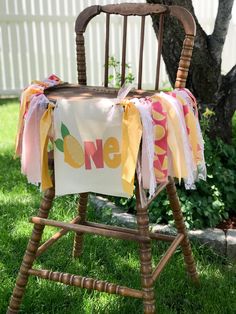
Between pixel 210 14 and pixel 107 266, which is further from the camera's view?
pixel 210 14

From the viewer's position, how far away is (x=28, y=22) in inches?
272

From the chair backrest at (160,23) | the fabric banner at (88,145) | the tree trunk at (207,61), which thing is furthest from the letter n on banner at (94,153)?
the tree trunk at (207,61)

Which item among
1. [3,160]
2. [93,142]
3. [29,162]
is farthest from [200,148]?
[3,160]

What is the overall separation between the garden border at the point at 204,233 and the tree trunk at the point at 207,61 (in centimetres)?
85

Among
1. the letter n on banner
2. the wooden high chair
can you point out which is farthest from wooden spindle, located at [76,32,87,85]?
the letter n on banner

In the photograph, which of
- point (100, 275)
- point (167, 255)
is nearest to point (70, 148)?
point (167, 255)

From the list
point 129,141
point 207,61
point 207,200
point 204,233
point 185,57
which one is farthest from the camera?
point 207,61

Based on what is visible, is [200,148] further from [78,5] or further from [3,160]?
[78,5]

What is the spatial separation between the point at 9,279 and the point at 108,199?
35.9 inches

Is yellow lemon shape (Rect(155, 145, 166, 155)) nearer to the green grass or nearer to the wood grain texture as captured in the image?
the wood grain texture

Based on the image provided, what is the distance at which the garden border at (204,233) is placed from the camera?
254 cm

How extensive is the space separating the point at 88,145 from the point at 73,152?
0.07m

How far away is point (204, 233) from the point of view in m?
2.61

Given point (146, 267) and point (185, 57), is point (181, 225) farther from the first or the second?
point (185, 57)
